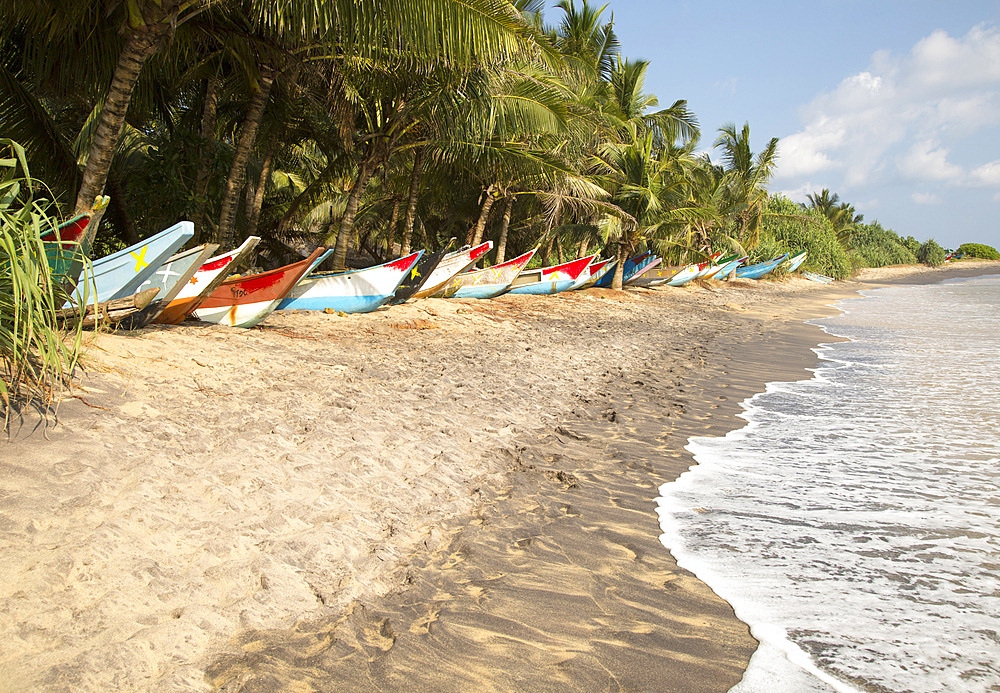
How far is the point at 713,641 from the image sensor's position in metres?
2.44

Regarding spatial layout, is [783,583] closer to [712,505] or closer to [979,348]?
[712,505]

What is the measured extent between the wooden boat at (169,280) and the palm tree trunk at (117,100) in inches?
34.1

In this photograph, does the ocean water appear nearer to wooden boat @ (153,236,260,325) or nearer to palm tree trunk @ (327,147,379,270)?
wooden boat @ (153,236,260,325)

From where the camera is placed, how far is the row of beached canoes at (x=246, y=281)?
527 cm

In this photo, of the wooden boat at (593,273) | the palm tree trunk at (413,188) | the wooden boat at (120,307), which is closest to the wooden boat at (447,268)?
the palm tree trunk at (413,188)

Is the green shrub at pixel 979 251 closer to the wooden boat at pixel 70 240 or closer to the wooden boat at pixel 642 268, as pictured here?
the wooden boat at pixel 642 268

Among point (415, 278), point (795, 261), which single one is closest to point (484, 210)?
point (415, 278)

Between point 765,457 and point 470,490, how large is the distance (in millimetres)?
2369

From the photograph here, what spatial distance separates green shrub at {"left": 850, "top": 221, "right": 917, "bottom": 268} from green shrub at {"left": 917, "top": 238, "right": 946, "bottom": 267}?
815cm

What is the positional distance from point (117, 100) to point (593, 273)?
1453cm

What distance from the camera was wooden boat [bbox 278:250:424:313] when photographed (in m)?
8.88

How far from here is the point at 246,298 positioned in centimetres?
708

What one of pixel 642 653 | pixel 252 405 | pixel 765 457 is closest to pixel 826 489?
pixel 765 457

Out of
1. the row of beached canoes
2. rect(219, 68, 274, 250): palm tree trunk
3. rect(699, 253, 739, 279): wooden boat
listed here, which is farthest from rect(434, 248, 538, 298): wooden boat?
rect(699, 253, 739, 279): wooden boat
